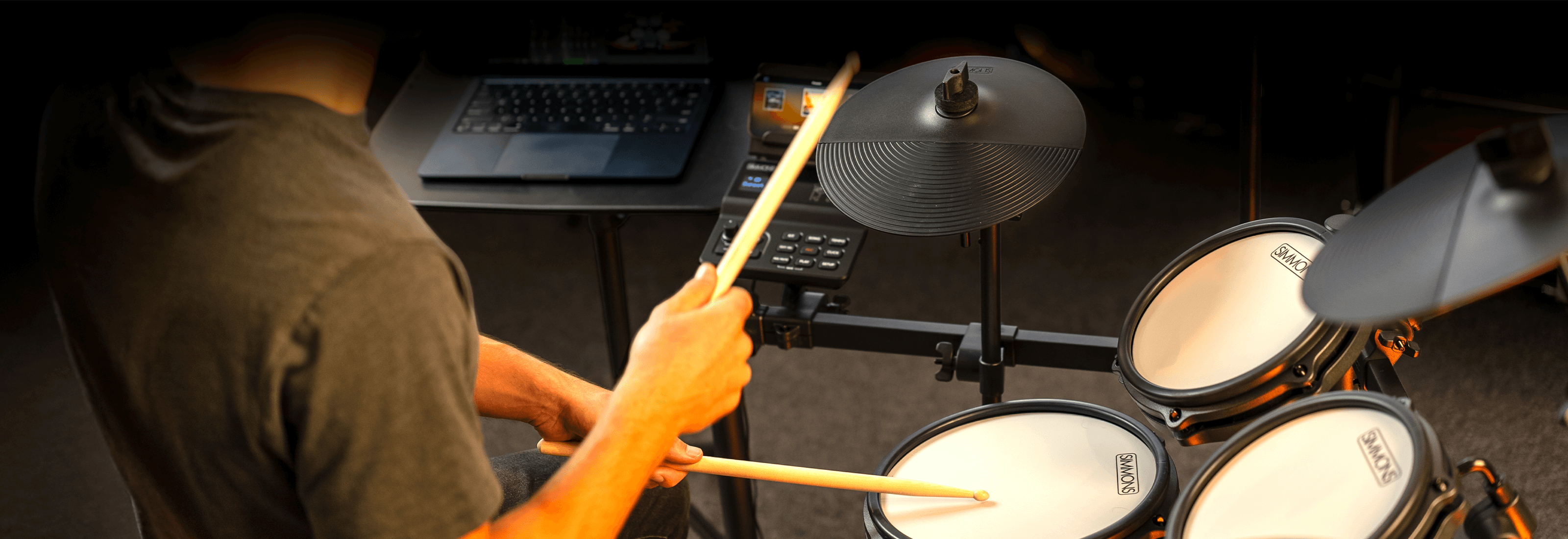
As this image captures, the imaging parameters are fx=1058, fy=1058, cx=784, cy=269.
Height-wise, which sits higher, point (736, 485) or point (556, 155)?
point (556, 155)

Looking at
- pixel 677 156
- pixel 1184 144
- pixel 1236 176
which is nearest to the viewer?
pixel 677 156

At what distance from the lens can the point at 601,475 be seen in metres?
0.90

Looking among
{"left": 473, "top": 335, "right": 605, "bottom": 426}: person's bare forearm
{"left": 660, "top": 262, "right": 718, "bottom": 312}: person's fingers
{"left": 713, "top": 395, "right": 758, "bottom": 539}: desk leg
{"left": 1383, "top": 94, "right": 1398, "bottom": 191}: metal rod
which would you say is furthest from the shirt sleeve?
{"left": 1383, "top": 94, "right": 1398, "bottom": 191}: metal rod

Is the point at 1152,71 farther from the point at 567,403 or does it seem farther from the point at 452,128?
the point at 567,403

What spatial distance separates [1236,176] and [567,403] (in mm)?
2263

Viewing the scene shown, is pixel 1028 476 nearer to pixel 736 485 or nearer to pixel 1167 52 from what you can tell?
pixel 736 485

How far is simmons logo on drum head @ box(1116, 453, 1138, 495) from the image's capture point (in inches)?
42.8

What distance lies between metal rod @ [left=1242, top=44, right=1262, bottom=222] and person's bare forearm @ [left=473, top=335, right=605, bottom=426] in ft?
3.06

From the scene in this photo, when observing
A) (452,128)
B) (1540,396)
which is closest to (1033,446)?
(452,128)

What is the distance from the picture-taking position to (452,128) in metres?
1.77

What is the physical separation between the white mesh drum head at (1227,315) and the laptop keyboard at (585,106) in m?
0.83

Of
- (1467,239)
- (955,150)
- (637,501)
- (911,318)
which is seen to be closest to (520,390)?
(637,501)

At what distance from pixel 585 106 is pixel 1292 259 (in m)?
1.15

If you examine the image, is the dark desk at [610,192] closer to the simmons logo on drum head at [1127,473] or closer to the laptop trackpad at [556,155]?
the laptop trackpad at [556,155]
